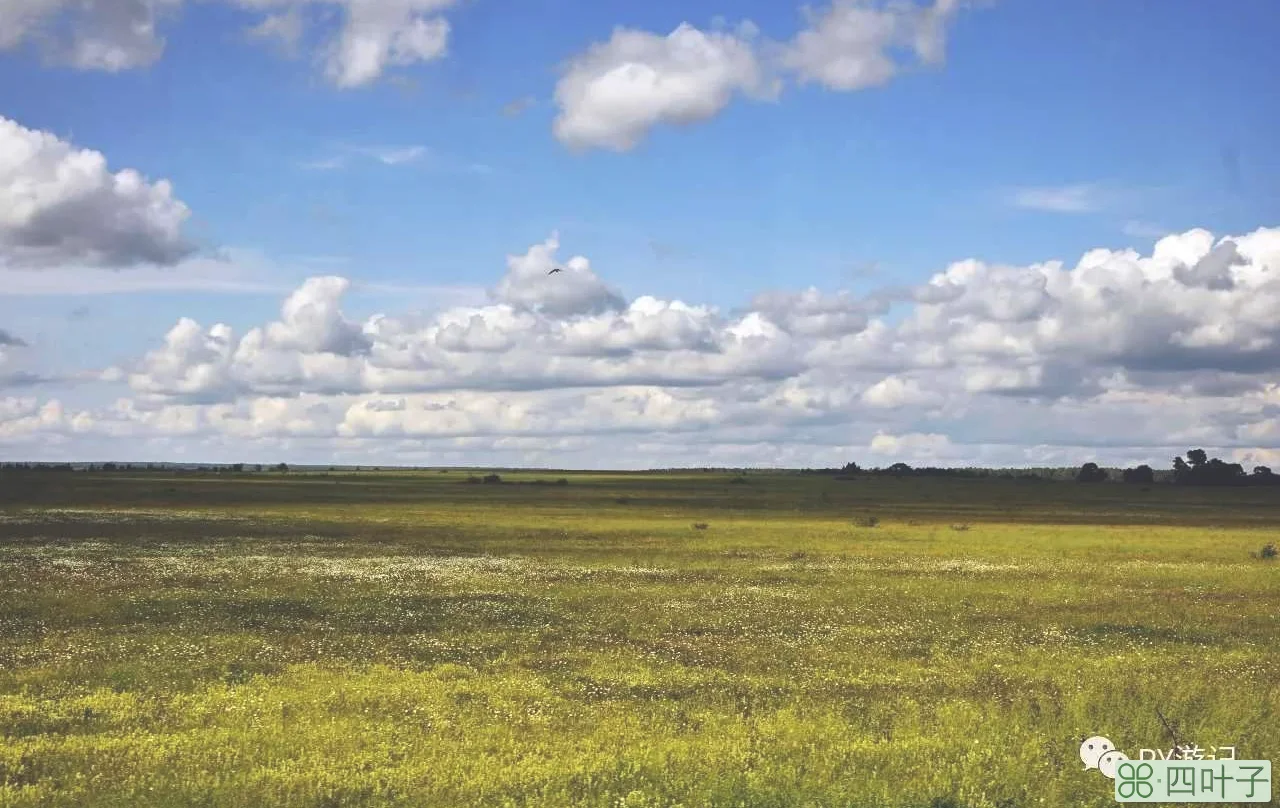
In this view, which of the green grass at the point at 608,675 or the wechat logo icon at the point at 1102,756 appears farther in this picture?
the wechat logo icon at the point at 1102,756

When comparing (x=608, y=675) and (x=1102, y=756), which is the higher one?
(x=1102, y=756)

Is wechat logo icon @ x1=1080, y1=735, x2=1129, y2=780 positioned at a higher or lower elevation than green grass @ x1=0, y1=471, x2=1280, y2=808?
higher

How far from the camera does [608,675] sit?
21.0 meters

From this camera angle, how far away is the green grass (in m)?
14.1

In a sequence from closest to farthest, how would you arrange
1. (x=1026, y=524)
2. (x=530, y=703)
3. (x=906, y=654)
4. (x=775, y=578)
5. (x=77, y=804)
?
(x=77, y=804), (x=530, y=703), (x=906, y=654), (x=775, y=578), (x=1026, y=524)

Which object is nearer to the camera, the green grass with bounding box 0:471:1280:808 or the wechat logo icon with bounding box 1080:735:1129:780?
the green grass with bounding box 0:471:1280:808

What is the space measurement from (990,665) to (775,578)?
19.1m

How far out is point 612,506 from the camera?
117 m

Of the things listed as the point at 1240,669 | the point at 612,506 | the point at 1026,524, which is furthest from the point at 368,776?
the point at 612,506

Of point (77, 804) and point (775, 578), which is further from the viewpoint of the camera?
point (775, 578)

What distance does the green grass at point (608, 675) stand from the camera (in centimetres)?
1405

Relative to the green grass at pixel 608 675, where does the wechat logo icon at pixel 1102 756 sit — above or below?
above

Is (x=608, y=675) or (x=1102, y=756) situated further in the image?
(x=608, y=675)

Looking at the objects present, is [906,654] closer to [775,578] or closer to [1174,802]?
[1174,802]
